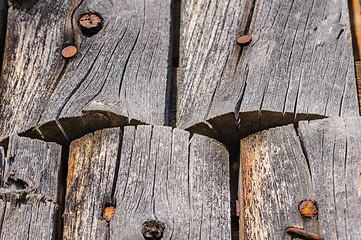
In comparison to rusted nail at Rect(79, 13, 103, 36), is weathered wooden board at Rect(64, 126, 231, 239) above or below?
below

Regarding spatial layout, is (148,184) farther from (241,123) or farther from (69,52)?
(69,52)

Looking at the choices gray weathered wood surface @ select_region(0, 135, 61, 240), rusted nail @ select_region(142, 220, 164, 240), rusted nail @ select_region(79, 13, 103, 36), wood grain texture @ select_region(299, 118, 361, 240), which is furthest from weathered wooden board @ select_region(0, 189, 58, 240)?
wood grain texture @ select_region(299, 118, 361, 240)

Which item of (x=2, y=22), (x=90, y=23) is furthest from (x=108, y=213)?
(x=2, y=22)

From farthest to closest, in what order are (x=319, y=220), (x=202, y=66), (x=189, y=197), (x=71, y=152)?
1. (x=202, y=66)
2. (x=71, y=152)
3. (x=189, y=197)
4. (x=319, y=220)

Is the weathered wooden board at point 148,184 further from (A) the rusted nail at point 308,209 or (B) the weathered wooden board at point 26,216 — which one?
(A) the rusted nail at point 308,209

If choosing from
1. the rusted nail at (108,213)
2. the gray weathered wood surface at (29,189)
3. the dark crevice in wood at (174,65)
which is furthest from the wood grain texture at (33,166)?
the dark crevice in wood at (174,65)

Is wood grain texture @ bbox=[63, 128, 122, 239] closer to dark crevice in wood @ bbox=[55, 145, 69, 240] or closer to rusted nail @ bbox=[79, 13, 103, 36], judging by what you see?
dark crevice in wood @ bbox=[55, 145, 69, 240]

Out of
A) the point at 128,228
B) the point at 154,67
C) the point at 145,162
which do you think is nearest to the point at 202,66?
the point at 154,67

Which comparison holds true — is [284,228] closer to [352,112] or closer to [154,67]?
[352,112]
